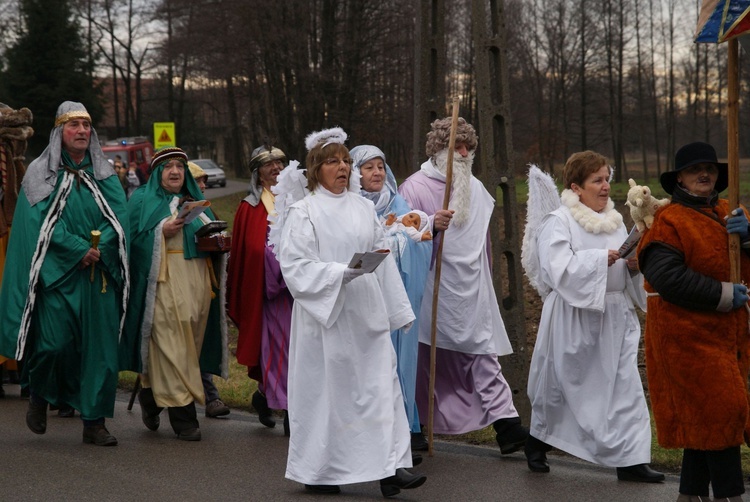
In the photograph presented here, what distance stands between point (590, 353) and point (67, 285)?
346cm

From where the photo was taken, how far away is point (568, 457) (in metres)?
7.33

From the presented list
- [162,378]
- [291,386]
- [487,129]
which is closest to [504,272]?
[487,129]

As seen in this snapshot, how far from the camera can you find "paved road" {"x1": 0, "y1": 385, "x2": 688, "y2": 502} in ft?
20.7

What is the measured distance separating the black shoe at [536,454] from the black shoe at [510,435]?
359 millimetres

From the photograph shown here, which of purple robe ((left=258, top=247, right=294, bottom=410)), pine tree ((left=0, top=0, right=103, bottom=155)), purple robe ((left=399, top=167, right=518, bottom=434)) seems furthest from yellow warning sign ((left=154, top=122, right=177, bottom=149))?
pine tree ((left=0, top=0, right=103, bottom=155))

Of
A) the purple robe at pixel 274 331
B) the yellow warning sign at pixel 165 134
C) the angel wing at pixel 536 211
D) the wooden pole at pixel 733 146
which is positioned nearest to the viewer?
the wooden pole at pixel 733 146

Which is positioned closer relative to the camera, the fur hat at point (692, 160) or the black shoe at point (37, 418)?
the fur hat at point (692, 160)

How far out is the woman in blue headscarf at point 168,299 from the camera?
315 inches

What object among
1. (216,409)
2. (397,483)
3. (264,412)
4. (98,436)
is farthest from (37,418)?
(397,483)

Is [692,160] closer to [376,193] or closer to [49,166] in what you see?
[376,193]

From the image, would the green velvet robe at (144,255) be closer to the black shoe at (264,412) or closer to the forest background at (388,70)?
the black shoe at (264,412)

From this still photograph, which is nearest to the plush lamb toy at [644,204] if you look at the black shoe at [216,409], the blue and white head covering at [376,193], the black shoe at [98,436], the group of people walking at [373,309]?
the group of people walking at [373,309]

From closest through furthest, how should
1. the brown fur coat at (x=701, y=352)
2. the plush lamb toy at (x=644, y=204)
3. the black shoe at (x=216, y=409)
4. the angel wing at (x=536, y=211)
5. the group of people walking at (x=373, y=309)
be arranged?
1. the brown fur coat at (x=701, y=352)
2. the group of people walking at (x=373, y=309)
3. the plush lamb toy at (x=644, y=204)
4. the angel wing at (x=536, y=211)
5. the black shoe at (x=216, y=409)

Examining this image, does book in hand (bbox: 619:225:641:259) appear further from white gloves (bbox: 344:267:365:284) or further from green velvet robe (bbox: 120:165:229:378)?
green velvet robe (bbox: 120:165:229:378)
